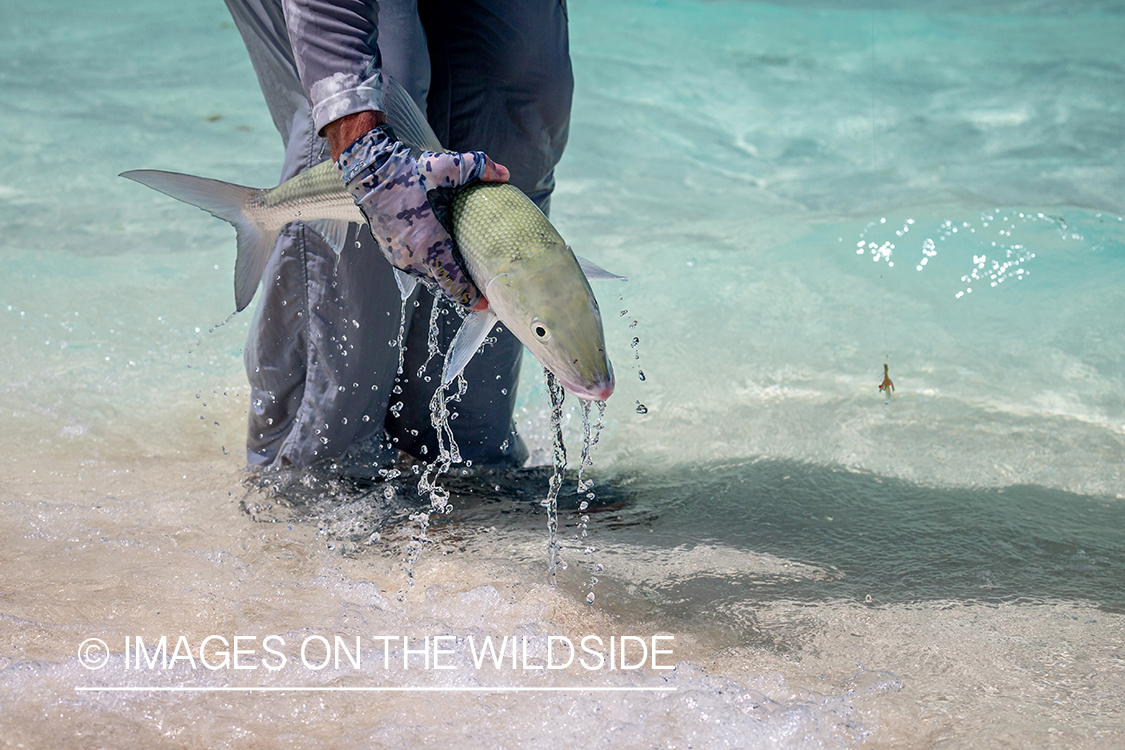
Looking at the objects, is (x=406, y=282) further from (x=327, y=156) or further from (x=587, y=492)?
(x=587, y=492)

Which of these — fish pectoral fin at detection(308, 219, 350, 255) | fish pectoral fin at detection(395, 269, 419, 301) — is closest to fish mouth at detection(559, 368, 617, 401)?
fish pectoral fin at detection(395, 269, 419, 301)

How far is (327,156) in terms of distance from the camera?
67.7 inches

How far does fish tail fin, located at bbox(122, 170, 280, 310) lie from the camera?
5.12ft

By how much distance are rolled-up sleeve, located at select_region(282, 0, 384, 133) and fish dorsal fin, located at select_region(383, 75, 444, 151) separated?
17 mm

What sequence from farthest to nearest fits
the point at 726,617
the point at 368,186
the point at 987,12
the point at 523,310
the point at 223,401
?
1. the point at 987,12
2. the point at 223,401
3. the point at 726,617
4. the point at 368,186
5. the point at 523,310

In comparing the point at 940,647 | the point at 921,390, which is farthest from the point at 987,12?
the point at 940,647

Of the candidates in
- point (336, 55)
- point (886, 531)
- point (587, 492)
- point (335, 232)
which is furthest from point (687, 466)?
point (336, 55)

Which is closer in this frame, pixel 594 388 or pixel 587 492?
pixel 594 388

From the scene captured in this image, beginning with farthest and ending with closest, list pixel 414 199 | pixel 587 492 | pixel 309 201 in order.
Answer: pixel 587 492
pixel 309 201
pixel 414 199

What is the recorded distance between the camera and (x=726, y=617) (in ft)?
4.89

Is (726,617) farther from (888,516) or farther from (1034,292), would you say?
(1034,292)

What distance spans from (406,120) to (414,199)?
18 cm

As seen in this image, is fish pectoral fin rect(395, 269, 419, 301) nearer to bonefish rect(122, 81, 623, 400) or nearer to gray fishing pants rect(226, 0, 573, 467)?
bonefish rect(122, 81, 623, 400)

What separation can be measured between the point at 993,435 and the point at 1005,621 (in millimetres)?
1011
